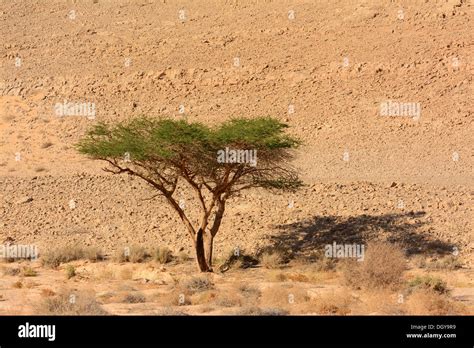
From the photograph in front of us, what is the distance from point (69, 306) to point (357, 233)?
11.2 meters

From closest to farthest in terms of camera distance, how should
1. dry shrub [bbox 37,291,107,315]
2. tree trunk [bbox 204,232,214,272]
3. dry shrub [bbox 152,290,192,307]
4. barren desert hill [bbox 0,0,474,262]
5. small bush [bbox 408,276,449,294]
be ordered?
1. dry shrub [bbox 37,291,107,315]
2. dry shrub [bbox 152,290,192,307]
3. small bush [bbox 408,276,449,294]
4. tree trunk [bbox 204,232,214,272]
5. barren desert hill [bbox 0,0,474,262]

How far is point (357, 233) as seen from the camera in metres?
24.4

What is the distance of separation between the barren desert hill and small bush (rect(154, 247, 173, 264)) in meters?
0.93

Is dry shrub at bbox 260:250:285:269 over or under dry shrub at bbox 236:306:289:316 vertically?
over

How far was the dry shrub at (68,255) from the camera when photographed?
24.1 metres

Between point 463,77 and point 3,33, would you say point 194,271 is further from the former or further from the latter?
point 3,33

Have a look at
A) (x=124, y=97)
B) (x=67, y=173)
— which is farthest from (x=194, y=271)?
(x=124, y=97)

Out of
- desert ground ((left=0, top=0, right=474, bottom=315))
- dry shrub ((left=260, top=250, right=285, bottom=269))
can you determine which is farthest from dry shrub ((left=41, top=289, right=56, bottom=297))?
dry shrub ((left=260, top=250, right=285, bottom=269))

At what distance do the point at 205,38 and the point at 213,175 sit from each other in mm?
18758

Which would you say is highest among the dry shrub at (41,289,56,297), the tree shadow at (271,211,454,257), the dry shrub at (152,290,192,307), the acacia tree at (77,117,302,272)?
the acacia tree at (77,117,302,272)

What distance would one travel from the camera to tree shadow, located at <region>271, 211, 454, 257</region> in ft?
78.1

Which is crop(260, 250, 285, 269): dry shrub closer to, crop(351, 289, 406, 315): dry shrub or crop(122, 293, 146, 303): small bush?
crop(351, 289, 406, 315): dry shrub

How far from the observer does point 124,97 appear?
3712cm

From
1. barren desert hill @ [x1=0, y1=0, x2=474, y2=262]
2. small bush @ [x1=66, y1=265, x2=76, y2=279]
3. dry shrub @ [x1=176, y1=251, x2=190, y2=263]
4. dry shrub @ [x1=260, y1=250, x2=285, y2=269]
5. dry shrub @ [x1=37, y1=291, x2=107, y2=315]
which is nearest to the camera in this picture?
dry shrub @ [x1=37, y1=291, x2=107, y2=315]
